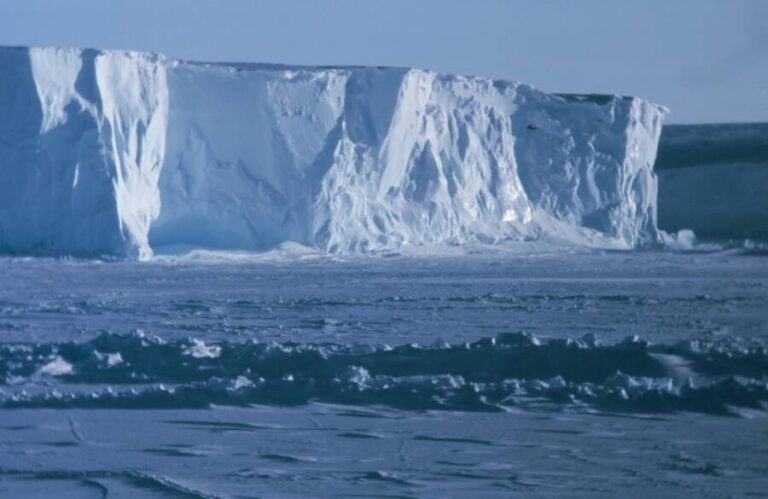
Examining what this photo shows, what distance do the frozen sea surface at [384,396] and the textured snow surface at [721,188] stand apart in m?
16.9

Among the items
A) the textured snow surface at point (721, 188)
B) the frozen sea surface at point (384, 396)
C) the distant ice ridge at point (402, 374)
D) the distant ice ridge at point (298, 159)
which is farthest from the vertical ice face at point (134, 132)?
the textured snow surface at point (721, 188)

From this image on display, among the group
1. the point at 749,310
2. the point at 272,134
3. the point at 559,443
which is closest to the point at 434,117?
the point at 272,134

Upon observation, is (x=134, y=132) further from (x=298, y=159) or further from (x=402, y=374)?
(x=402, y=374)

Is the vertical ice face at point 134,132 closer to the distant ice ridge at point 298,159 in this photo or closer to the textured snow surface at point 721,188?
the distant ice ridge at point 298,159

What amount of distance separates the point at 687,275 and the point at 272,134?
819cm

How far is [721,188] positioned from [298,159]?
13029 mm

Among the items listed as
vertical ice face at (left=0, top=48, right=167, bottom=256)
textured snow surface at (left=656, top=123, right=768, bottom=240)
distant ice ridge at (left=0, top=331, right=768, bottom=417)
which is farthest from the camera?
textured snow surface at (left=656, top=123, right=768, bottom=240)

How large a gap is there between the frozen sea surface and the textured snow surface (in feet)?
55.5

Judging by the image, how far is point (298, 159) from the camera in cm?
2075

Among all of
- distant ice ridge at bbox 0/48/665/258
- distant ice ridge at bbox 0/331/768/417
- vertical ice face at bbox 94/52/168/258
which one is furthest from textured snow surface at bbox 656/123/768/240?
distant ice ridge at bbox 0/331/768/417

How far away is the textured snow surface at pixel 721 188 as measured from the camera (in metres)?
28.9

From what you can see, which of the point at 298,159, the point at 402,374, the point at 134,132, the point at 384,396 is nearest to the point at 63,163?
the point at 134,132

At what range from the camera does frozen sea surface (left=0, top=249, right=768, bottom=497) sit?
467 centimetres

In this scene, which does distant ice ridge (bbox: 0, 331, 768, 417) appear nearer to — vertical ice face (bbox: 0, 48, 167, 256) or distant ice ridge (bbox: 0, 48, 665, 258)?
vertical ice face (bbox: 0, 48, 167, 256)
